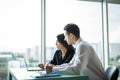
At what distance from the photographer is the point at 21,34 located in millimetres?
3611

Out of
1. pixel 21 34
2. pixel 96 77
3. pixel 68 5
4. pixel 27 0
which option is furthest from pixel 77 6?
pixel 96 77

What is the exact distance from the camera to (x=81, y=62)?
187 centimetres

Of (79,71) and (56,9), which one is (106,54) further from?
(79,71)

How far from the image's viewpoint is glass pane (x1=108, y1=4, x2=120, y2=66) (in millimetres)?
4168

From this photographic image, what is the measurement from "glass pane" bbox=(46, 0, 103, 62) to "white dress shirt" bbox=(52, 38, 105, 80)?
1735 mm

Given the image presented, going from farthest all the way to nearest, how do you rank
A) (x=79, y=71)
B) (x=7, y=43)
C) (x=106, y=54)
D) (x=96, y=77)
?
(x=106, y=54)
(x=7, y=43)
(x=96, y=77)
(x=79, y=71)

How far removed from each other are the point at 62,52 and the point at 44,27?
1039 mm

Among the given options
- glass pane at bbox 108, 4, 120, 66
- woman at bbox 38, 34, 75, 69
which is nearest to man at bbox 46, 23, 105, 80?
woman at bbox 38, 34, 75, 69

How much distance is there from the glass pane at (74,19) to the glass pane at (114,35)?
210 mm

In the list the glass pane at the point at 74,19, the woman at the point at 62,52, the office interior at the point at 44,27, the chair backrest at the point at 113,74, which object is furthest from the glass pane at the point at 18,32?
the chair backrest at the point at 113,74

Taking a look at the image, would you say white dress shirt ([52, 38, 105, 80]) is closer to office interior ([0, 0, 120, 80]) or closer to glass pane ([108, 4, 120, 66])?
office interior ([0, 0, 120, 80])

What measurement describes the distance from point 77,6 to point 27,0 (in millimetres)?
1019

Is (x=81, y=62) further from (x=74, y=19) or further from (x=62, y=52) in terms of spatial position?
(x=74, y=19)

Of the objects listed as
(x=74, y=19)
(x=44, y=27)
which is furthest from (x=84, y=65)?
(x=74, y=19)
